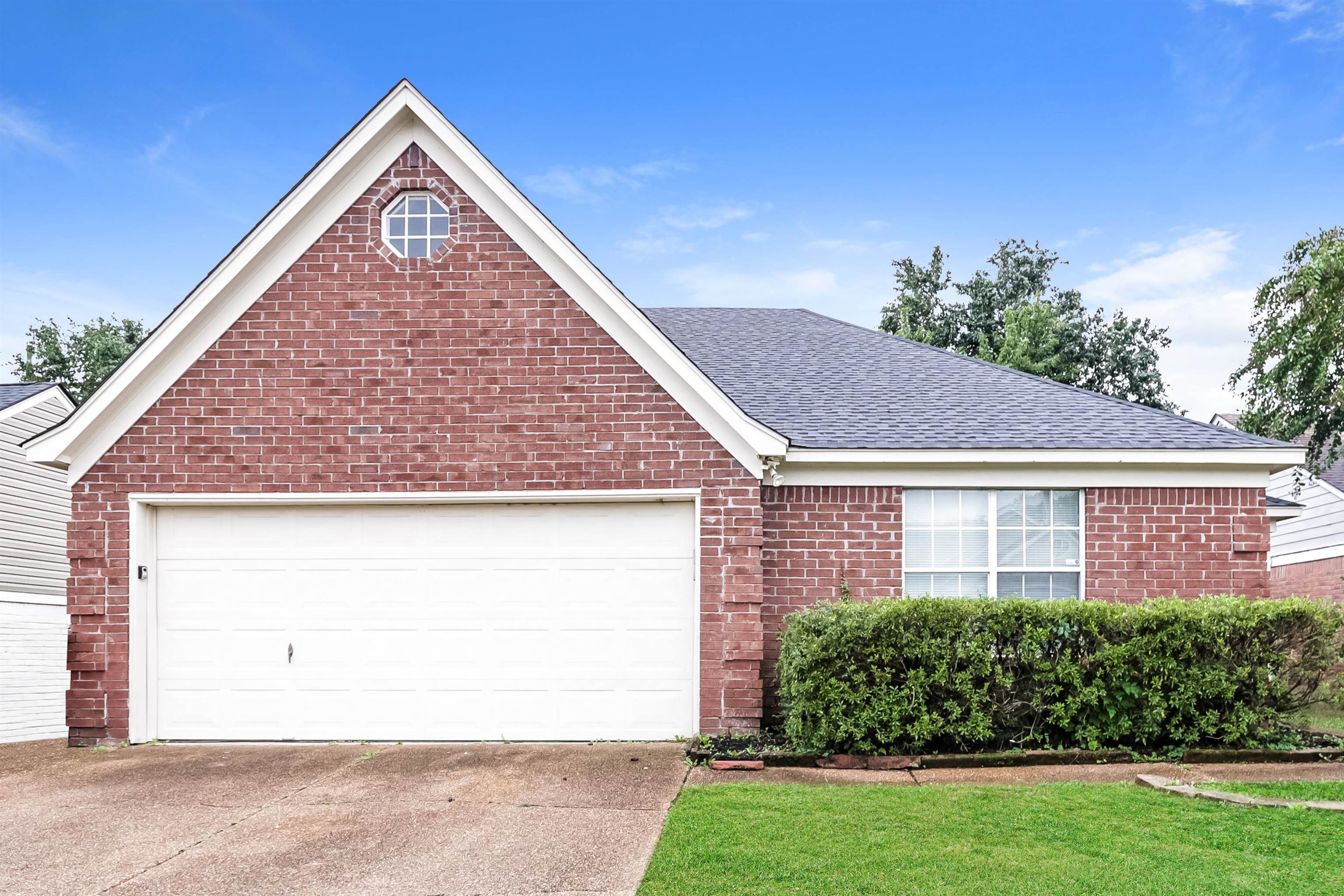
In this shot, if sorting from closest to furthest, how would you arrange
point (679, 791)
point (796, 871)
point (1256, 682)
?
point (796, 871), point (679, 791), point (1256, 682)

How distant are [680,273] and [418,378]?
897 inches

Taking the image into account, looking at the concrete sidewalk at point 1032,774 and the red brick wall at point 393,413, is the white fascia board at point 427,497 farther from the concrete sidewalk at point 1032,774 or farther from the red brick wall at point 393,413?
the concrete sidewalk at point 1032,774

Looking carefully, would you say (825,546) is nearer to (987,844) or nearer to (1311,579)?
(987,844)

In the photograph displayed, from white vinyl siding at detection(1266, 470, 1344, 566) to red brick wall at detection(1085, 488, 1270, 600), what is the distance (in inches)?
378

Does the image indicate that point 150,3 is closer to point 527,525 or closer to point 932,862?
point 527,525

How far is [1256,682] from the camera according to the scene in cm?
809

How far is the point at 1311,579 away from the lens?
20.1m

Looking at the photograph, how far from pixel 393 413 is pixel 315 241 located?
2053mm

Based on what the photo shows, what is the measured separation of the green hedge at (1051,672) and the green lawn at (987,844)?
987mm

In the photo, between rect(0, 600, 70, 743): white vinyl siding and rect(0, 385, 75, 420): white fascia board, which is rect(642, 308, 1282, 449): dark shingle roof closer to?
rect(0, 385, 75, 420): white fascia board

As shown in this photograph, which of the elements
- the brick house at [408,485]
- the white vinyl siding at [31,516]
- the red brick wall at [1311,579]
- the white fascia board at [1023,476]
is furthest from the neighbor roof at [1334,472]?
the white vinyl siding at [31,516]

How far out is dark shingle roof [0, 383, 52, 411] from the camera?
1614cm

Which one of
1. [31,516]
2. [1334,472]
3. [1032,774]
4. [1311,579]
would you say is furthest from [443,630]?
[1334,472]

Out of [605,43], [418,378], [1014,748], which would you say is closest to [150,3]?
[605,43]
